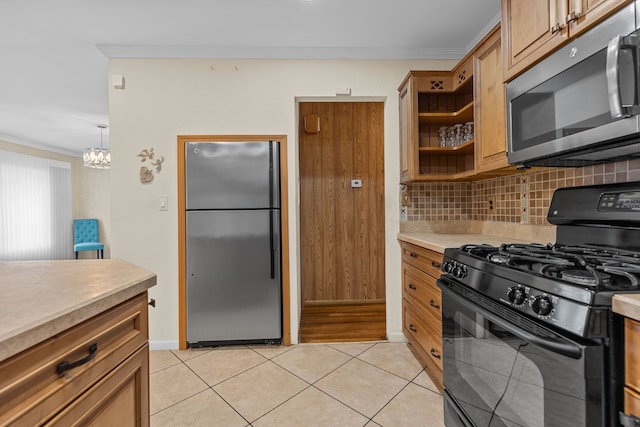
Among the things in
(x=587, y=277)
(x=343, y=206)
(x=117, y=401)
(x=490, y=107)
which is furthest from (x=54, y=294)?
(x=343, y=206)

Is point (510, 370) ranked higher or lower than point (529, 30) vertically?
lower

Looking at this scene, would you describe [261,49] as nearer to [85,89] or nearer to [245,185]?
[245,185]

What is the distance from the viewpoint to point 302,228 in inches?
148

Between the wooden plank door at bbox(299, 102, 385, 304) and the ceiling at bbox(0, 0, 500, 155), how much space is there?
1.15 meters

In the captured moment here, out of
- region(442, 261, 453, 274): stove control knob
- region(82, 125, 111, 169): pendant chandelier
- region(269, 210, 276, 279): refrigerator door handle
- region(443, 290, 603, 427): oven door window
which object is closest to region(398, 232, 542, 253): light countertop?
region(442, 261, 453, 274): stove control knob

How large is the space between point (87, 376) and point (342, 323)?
2.60 meters

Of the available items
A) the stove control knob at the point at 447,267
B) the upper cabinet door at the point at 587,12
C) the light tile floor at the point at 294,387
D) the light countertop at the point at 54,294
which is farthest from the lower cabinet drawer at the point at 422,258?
the light countertop at the point at 54,294

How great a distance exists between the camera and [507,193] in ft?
7.35

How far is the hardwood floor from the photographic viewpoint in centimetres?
282

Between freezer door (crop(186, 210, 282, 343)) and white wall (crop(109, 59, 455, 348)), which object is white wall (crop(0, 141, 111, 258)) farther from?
freezer door (crop(186, 210, 282, 343))

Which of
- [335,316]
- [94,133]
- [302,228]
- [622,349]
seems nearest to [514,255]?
[622,349]

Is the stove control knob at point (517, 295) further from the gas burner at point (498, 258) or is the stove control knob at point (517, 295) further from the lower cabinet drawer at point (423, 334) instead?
the lower cabinet drawer at point (423, 334)

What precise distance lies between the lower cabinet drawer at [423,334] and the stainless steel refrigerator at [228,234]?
1130mm

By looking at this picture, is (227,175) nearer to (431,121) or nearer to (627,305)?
(431,121)
